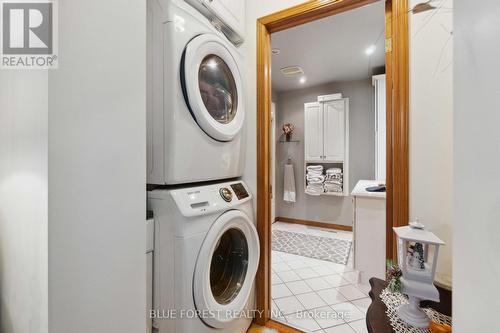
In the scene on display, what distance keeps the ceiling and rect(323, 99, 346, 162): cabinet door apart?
1.47ft

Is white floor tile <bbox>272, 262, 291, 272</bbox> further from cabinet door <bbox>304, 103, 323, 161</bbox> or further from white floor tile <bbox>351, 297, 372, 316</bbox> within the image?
cabinet door <bbox>304, 103, 323, 161</bbox>

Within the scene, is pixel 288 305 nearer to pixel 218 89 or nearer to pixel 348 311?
pixel 348 311

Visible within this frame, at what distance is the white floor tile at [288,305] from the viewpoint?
174cm

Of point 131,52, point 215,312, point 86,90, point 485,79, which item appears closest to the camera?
point 485,79

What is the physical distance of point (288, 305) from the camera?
1.81m

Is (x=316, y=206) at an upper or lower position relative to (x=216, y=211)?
lower

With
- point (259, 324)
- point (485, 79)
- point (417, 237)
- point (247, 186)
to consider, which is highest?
point (485, 79)

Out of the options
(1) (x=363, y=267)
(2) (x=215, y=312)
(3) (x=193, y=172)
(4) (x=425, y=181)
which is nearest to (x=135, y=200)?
(3) (x=193, y=172)

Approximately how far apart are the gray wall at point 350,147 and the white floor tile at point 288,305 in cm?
225

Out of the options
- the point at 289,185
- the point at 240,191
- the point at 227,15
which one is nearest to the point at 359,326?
the point at 240,191

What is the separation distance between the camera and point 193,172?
1.13 m

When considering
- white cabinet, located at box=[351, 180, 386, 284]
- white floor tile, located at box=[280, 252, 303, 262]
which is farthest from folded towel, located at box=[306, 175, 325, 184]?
white cabinet, located at box=[351, 180, 386, 284]

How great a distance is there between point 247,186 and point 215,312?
0.79m

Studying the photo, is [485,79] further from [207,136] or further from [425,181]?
[207,136]
